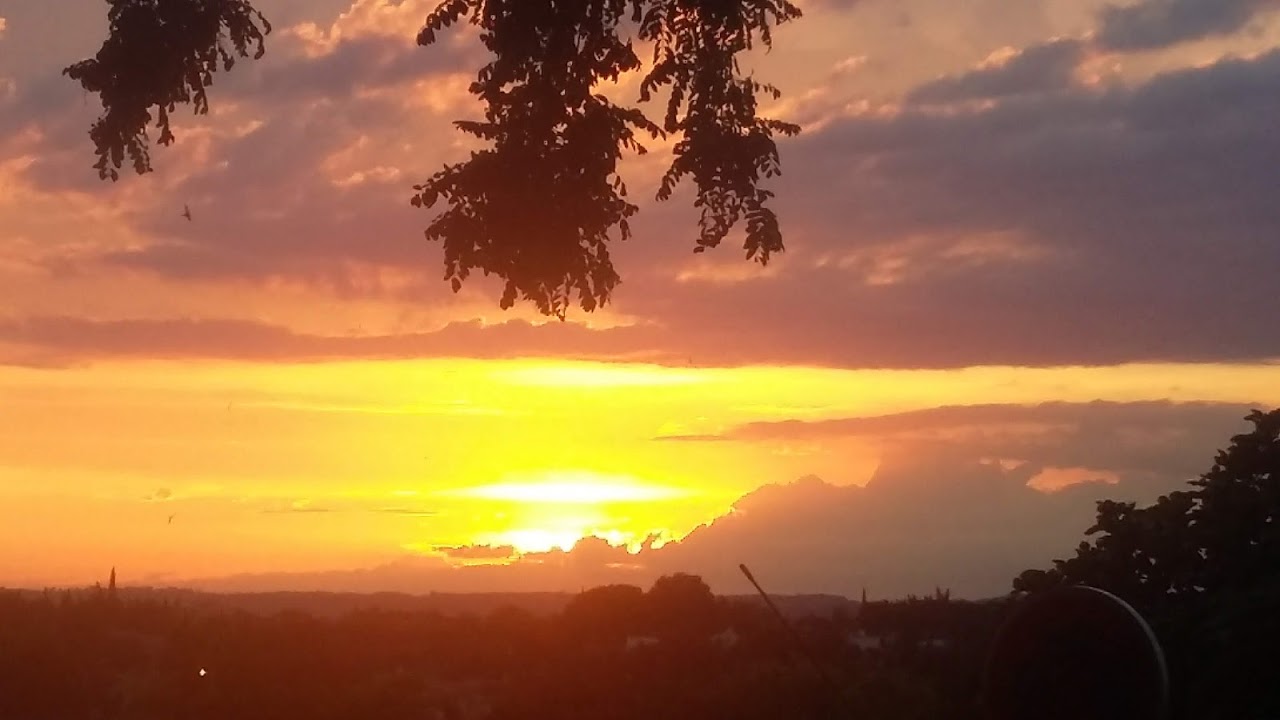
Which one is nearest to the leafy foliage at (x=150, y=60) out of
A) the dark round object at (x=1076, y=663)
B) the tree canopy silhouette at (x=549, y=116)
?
the tree canopy silhouette at (x=549, y=116)

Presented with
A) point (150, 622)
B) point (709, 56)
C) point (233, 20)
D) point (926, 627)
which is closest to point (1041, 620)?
point (709, 56)

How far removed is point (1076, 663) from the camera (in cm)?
1072

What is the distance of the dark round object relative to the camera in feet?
34.3

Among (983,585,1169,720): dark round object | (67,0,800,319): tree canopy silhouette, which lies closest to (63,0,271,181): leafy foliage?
(67,0,800,319): tree canopy silhouette

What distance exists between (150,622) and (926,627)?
65.4ft

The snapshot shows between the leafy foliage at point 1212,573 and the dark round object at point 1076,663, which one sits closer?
the dark round object at point 1076,663

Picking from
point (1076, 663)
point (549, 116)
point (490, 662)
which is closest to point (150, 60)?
point (549, 116)

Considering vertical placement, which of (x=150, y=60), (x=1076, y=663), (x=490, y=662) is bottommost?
(x=490, y=662)

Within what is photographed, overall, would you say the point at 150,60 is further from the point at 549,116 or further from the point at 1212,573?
the point at 1212,573

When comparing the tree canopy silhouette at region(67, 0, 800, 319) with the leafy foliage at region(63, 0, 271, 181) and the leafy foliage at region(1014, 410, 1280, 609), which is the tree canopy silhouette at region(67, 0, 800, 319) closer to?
the leafy foliage at region(63, 0, 271, 181)

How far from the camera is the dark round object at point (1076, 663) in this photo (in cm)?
1047

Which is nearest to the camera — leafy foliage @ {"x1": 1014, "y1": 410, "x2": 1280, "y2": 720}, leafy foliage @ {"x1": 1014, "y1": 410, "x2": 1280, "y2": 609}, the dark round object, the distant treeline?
the dark round object

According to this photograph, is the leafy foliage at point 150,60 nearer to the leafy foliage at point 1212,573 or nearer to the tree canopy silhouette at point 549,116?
the tree canopy silhouette at point 549,116

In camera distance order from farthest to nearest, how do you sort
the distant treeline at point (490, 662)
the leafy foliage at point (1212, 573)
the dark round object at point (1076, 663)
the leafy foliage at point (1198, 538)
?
Result: the distant treeline at point (490, 662), the leafy foliage at point (1198, 538), the leafy foliage at point (1212, 573), the dark round object at point (1076, 663)
